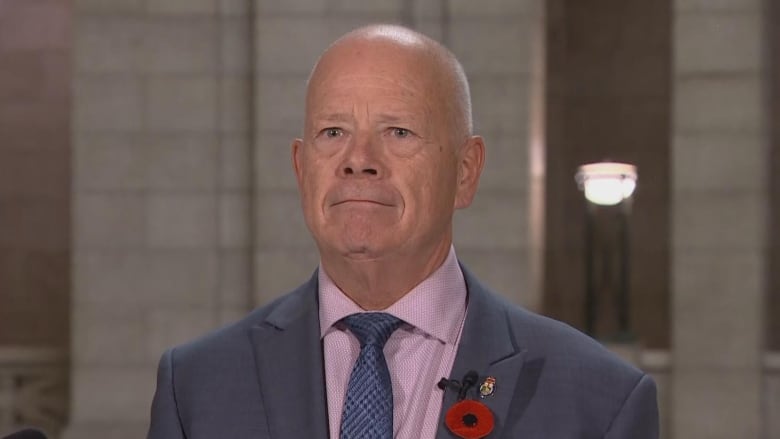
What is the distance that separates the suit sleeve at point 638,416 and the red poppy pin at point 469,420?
219 mm

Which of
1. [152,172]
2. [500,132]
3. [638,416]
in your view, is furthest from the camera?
[152,172]

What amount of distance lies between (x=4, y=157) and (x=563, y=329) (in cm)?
1146

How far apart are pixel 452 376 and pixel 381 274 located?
213 mm

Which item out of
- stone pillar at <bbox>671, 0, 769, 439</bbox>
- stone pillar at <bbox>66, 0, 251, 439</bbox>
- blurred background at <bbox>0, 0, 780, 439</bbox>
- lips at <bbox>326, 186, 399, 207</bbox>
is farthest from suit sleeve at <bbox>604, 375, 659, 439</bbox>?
stone pillar at <bbox>671, 0, 769, 439</bbox>

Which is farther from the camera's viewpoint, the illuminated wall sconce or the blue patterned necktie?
the illuminated wall sconce

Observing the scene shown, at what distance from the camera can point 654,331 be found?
13.6 m

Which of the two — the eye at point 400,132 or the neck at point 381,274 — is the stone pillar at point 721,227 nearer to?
the neck at point 381,274

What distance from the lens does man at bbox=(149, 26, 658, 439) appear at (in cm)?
233

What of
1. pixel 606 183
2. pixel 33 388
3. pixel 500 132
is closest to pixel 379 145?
pixel 500 132

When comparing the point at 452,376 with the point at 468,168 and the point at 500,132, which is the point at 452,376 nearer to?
the point at 468,168

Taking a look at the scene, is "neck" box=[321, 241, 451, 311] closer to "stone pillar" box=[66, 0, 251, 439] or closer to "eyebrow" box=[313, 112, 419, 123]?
"eyebrow" box=[313, 112, 419, 123]

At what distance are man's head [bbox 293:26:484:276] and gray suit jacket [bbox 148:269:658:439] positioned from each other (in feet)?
0.70

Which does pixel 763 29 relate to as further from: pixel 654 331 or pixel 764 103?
pixel 654 331

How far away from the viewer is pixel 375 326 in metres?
2.42
